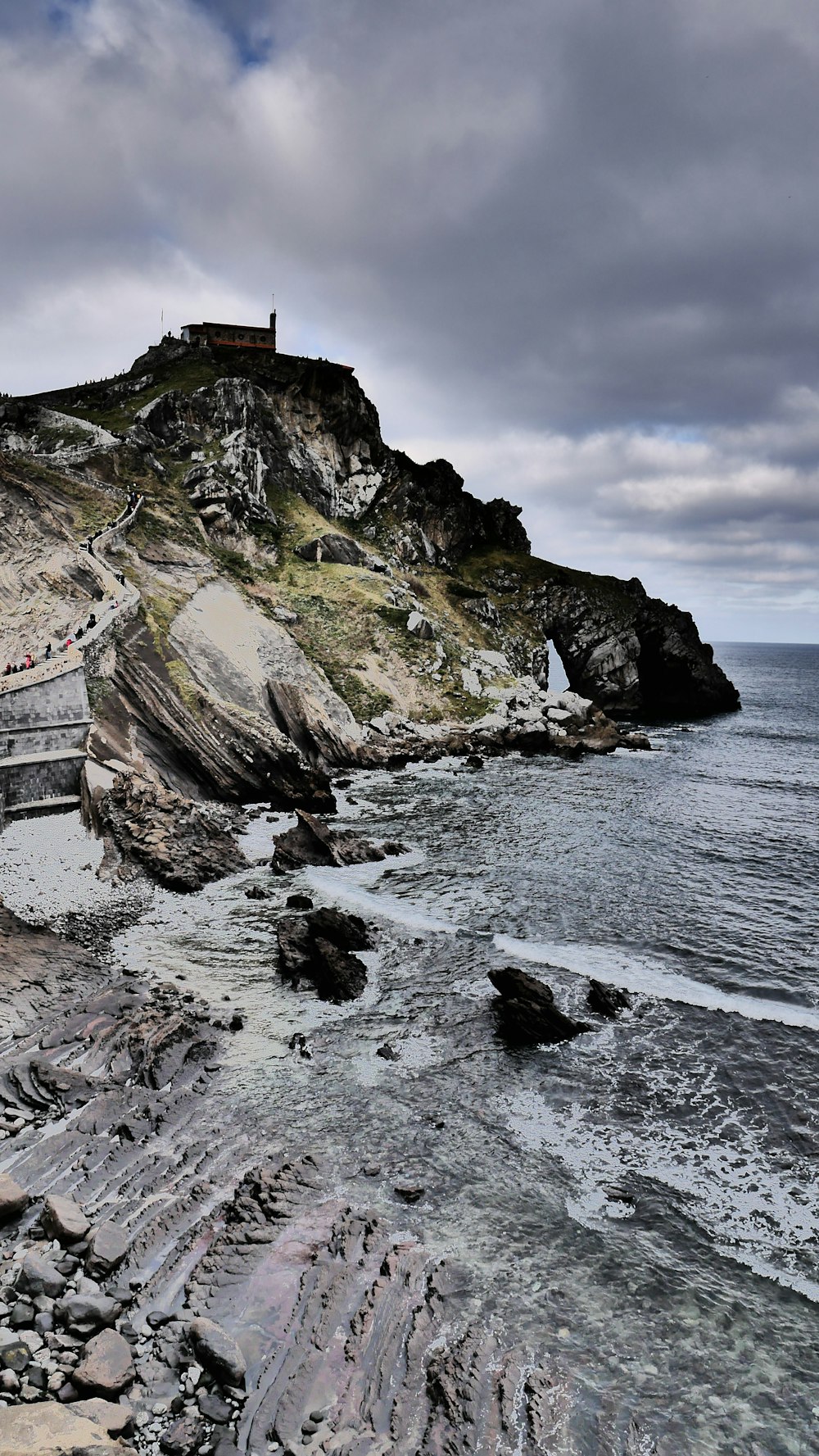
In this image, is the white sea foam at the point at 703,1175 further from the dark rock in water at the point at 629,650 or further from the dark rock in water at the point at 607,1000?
the dark rock in water at the point at 629,650

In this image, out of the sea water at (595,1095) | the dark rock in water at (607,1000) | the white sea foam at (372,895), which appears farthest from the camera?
the white sea foam at (372,895)

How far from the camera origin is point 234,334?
113312 mm

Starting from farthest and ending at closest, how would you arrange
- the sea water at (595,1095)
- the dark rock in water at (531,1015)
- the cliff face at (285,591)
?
the cliff face at (285,591) < the dark rock in water at (531,1015) < the sea water at (595,1095)

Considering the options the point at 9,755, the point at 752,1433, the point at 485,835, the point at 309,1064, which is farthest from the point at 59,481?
the point at 752,1433

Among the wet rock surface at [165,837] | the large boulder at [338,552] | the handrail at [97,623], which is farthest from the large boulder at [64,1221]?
the large boulder at [338,552]

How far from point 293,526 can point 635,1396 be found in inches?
3261

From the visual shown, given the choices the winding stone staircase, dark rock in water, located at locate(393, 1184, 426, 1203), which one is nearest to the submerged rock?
the winding stone staircase

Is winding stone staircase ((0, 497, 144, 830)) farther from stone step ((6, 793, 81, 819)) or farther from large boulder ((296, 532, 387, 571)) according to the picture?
large boulder ((296, 532, 387, 571))

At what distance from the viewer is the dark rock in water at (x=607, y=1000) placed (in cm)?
2103

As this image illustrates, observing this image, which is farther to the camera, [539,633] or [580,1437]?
[539,633]

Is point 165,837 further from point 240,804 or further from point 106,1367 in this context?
point 106,1367

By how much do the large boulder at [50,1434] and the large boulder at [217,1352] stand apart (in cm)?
180

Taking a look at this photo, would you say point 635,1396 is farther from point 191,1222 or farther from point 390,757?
point 390,757

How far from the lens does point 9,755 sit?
116 feet
